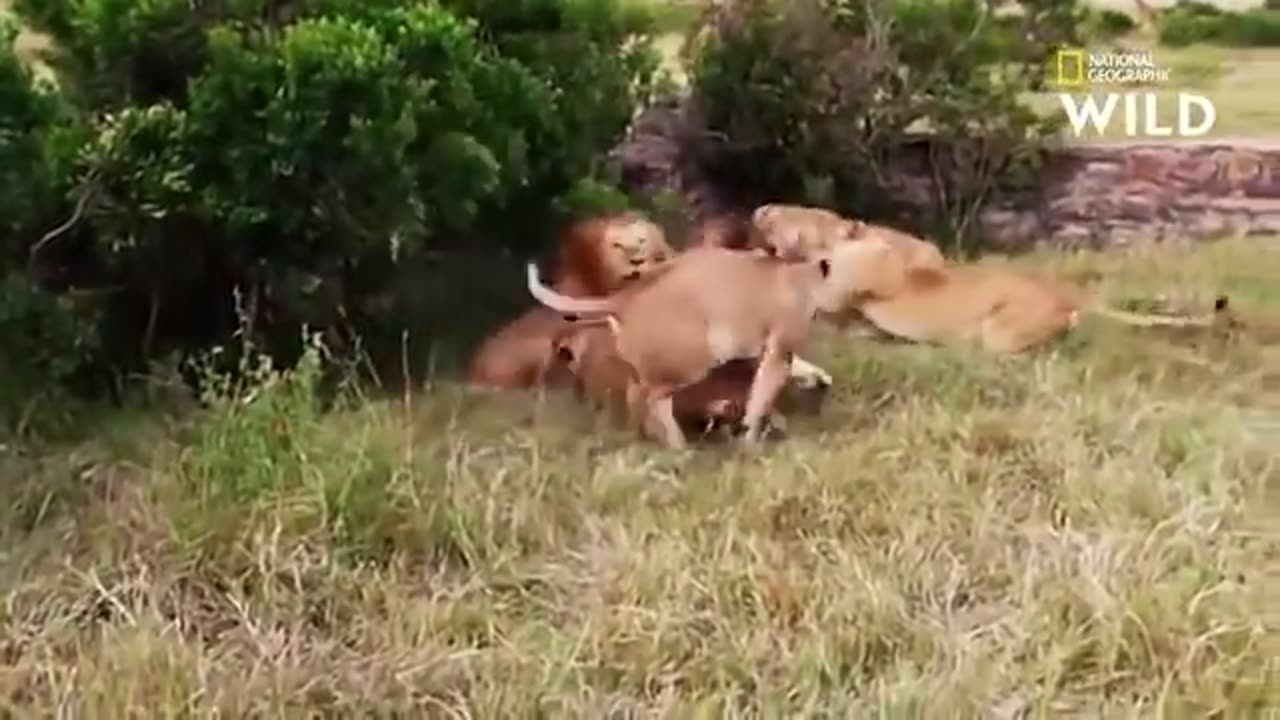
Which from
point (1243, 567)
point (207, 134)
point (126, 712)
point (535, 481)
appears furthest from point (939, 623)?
point (207, 134)

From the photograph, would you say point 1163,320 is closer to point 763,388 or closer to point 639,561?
point 763,388

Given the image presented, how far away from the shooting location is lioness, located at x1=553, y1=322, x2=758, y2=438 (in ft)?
11.5

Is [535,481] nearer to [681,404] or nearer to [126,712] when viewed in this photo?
[681,404]

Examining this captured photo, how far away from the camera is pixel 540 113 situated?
3873 millimetres

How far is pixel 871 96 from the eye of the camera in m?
4.94

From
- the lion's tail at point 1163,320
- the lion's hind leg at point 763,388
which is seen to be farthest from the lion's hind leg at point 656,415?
the lion's tail at point 1163,320

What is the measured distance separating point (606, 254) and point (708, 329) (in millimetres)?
431

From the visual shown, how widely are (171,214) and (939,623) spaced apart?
1.54 metres

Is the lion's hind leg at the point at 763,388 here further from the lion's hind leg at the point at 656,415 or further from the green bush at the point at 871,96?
the green bush at the point at 871,96

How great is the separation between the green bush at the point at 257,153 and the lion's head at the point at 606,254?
156 mm

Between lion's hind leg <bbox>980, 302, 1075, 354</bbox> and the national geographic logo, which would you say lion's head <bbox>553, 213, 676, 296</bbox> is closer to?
lion's hind leg <bbox>980, 302, 1075, 354</bbox>

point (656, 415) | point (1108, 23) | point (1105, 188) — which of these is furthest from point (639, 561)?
point (1108, 23)

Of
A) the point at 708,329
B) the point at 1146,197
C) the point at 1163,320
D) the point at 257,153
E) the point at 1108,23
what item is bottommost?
the point at 1146,197

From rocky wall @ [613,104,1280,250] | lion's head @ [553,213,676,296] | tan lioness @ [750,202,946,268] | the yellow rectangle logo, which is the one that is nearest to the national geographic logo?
the yellow rectangle logo
